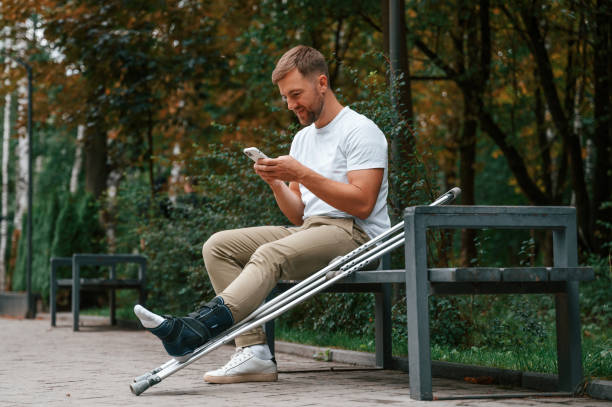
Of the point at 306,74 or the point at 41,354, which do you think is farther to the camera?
the point at 41,354

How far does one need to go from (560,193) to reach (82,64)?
9707mm

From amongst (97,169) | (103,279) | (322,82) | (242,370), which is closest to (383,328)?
(242,370)

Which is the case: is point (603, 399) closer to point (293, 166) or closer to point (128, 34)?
point (293, 166)

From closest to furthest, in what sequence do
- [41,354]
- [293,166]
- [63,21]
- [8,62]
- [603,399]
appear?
[603,399]
[293,166]
[41,354]
[63,21]
[8,62]

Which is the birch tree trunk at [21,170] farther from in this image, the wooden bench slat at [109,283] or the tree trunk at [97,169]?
the wooden bench slat at [109,283]

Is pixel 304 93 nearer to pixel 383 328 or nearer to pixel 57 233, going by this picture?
pixel 383 328

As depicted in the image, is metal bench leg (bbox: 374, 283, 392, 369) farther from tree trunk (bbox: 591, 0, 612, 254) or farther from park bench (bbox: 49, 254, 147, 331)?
tree trunk (bbox: 591, 0, 612, 254)

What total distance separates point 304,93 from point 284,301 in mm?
1241

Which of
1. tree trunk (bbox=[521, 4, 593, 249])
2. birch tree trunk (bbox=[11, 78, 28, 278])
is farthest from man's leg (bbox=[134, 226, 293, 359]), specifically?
birch tree trunk (bbox=[11, 78, 28, 278])

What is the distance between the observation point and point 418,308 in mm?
4363

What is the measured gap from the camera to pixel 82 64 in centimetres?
1628

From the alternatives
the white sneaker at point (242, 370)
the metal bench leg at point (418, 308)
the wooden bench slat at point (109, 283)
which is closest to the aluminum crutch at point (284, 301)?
the white sneaker at point (242, 370)

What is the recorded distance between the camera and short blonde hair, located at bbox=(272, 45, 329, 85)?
529 cm

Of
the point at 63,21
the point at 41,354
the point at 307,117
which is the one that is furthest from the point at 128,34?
the point at 307,117
